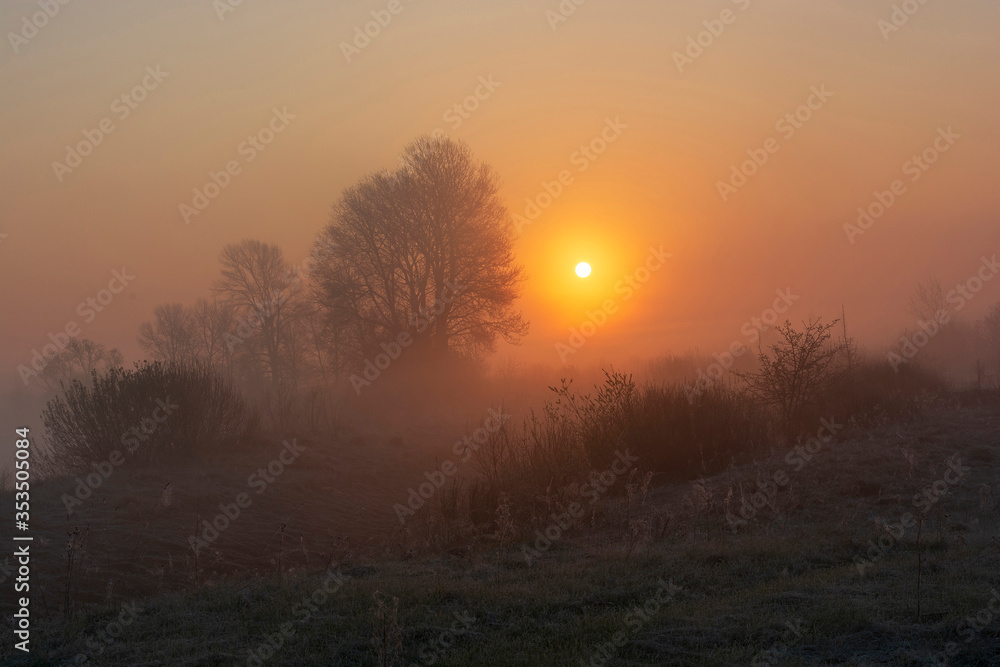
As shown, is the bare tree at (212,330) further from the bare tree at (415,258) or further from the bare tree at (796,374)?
the bare tree at (796,374)

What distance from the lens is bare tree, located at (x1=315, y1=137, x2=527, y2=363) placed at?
27.0 m

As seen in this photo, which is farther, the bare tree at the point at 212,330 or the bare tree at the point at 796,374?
the bare tree at the point at 212,330

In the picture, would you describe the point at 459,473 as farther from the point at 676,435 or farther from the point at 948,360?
the point at 948,360

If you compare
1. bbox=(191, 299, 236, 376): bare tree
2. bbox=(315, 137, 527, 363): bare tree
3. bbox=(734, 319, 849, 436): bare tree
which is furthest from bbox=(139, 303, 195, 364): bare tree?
bbox=(734, 319, 849, 436): bare tree

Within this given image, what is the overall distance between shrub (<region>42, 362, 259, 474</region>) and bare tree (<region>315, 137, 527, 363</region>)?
14.0 m

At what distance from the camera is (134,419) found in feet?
40.1

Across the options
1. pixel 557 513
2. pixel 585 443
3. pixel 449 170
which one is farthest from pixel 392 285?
pixel 557 513

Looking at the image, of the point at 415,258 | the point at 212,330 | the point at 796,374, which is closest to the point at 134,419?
the point at 796,374

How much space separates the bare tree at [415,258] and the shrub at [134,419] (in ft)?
46.1

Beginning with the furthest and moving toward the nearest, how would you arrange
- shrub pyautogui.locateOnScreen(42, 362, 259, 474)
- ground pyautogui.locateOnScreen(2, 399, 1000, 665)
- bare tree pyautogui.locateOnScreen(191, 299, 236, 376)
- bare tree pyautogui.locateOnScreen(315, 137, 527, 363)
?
1. bare tree pyautogui.locateOnScreen(191, 299, 236, 376)
2. bare tree pyautogui.locateOnScreen(315, 137, 527, 363)
3. shrub pyautogui.locateOnScreen(42, 362, 259, 474)
4. ground pyautogui.locateOnScreen(2, 399, 1000, 665)

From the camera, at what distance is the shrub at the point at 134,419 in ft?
39.5

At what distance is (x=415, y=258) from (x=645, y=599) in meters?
22.9

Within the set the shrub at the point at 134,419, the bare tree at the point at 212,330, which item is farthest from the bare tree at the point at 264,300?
the shrub at the point at 134,419

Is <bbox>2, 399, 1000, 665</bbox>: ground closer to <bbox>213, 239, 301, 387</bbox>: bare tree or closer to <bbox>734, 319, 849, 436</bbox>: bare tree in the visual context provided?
<bbox>734, 319, 849, 436</bbox>: bare tree
